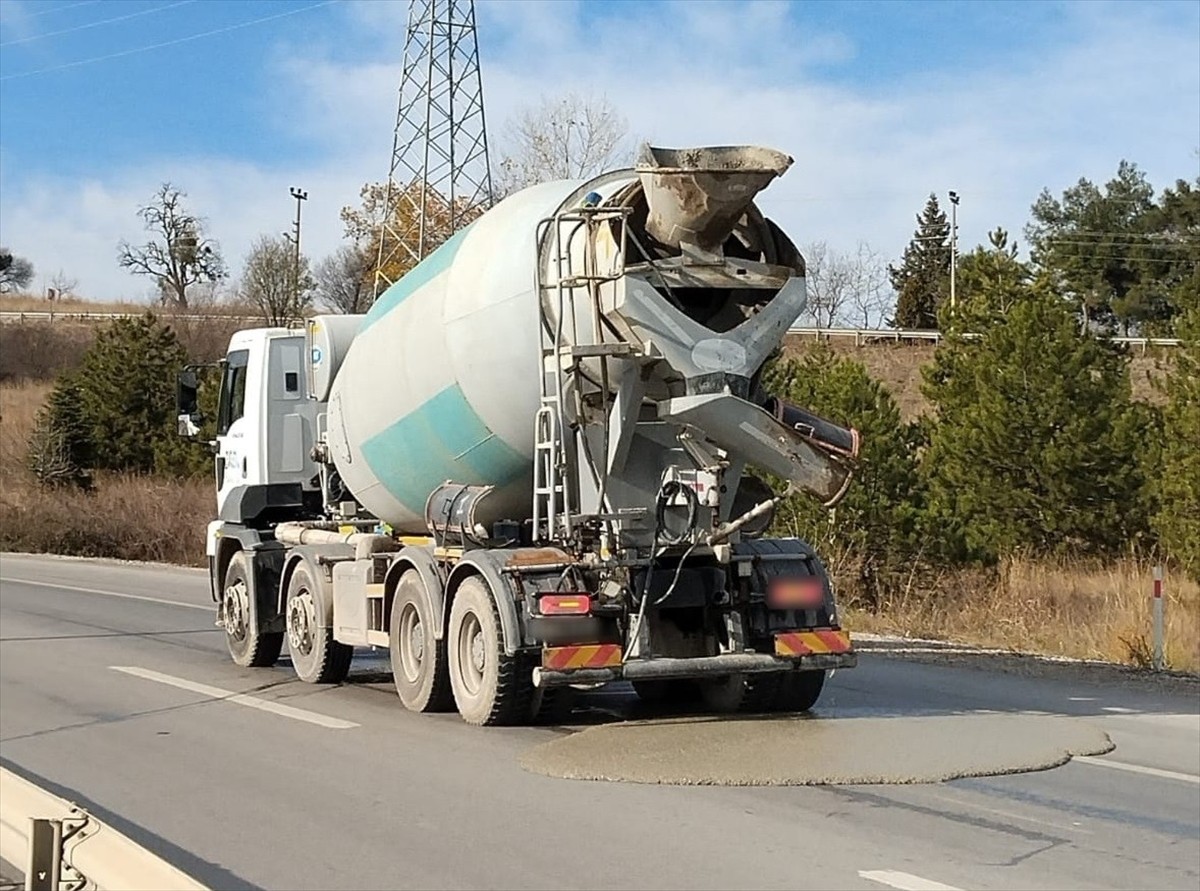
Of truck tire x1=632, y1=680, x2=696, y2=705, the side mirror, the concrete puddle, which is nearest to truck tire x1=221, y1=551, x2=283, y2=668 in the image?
the side mirror

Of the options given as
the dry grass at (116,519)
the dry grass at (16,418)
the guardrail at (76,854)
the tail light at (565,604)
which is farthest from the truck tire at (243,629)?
the dry grass at (16,418)

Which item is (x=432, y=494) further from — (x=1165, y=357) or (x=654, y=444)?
(x=1165, y=357)

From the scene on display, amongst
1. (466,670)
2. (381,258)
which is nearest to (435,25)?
(381,258)

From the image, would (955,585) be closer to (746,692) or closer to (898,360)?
(746,692)

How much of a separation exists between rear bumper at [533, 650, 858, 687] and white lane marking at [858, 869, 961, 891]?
338 cm

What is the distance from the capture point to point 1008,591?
22.7m

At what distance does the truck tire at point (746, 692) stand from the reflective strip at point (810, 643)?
0.59 meters

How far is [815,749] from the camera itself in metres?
9.13

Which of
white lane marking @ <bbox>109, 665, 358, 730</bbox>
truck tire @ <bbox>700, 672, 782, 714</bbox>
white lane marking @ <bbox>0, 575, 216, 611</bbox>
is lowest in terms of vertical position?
white lane marking @ <bbox>0, 575, 216, 611</bbox>

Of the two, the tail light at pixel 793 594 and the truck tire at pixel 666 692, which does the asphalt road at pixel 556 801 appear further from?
the tail light at pixel 793 594

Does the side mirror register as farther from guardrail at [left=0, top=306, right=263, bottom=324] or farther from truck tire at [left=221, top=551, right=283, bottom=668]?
guardrail at [left=0, top=306, right=263, bottom=324]

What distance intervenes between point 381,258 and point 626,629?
113 feet

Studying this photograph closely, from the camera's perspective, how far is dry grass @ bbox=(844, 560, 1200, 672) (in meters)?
15.3

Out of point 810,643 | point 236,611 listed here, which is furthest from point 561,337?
point 236,611
